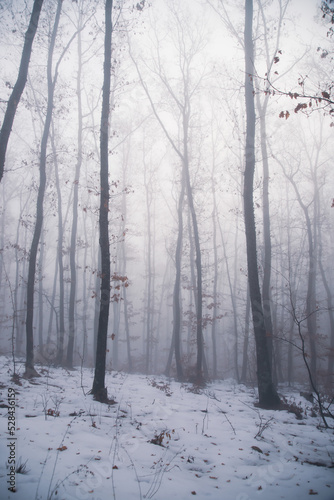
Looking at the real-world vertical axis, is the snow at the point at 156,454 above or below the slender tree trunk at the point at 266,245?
below

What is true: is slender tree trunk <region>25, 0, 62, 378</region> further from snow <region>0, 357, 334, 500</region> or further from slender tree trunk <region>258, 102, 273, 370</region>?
slender tree trunk <region>258, 102, 273, 370</region>

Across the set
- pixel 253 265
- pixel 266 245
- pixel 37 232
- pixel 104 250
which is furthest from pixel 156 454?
A: pixel 266 245

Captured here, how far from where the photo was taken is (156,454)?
3639 mm

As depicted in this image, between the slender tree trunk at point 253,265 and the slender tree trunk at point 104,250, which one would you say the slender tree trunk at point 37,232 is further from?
the slender tree trunk at point 253,265

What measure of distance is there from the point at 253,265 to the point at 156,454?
5757mm

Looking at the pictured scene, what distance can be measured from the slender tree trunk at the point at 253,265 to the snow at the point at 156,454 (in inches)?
54.2

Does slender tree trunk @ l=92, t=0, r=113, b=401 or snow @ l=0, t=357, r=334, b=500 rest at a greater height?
slender tree trunk @ l=92, t=0, r=113, b=401

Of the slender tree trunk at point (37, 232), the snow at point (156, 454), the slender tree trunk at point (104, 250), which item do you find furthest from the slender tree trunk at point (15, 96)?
the snow at point (156, 454)

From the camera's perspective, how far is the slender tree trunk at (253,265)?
7336mm

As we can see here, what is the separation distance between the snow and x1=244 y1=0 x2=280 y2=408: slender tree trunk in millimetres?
1377

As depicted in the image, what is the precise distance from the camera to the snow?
2.71 m

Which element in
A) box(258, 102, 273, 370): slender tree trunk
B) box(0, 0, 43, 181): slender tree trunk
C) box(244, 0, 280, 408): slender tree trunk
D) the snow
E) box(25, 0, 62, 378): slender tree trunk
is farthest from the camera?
box(258, 102, 273, 370): slender tree trunk

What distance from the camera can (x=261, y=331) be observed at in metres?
7.61

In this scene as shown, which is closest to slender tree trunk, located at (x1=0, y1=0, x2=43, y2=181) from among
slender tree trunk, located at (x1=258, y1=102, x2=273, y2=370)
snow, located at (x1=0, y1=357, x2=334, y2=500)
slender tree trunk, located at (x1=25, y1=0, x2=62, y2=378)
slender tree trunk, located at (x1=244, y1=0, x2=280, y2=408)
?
slender tree trunk, located at (x1=25, y1=0, x2=62, y2=378)
